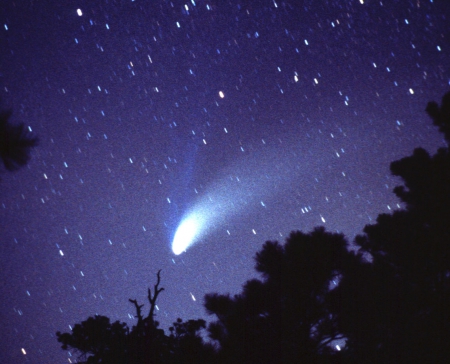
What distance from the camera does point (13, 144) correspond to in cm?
203

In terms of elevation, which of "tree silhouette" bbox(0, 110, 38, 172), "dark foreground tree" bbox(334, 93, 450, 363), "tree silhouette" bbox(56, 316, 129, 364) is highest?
"tree silhouette" bbox(56, 316, 129, 364)

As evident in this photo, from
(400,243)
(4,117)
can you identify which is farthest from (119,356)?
(4,117)

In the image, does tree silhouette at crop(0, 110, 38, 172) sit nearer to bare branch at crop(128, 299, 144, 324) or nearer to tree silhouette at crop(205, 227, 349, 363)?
tree silhouette at crop(205, 227, 349, 363)

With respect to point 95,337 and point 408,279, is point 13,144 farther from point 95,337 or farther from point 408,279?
point 95,337

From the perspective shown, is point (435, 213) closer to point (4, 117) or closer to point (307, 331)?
point (307, 331)

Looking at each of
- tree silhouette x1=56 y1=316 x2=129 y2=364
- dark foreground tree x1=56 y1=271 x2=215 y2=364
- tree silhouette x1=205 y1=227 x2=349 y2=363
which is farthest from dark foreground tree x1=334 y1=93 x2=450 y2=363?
tree silhouette x1=56 y1=316 x2=129 y2=364

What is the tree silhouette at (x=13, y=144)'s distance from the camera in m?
1.95

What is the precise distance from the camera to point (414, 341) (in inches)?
209

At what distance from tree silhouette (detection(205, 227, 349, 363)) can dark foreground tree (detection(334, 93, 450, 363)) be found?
1.42 feet

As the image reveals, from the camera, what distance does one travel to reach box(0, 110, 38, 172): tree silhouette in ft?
6.40

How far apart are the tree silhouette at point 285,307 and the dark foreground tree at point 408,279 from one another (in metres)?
0.43

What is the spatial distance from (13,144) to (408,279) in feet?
23.0

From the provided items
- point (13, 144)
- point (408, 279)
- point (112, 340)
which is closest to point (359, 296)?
point (408, 279)

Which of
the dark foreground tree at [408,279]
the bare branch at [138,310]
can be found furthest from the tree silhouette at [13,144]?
the bare branch at [138,310]
